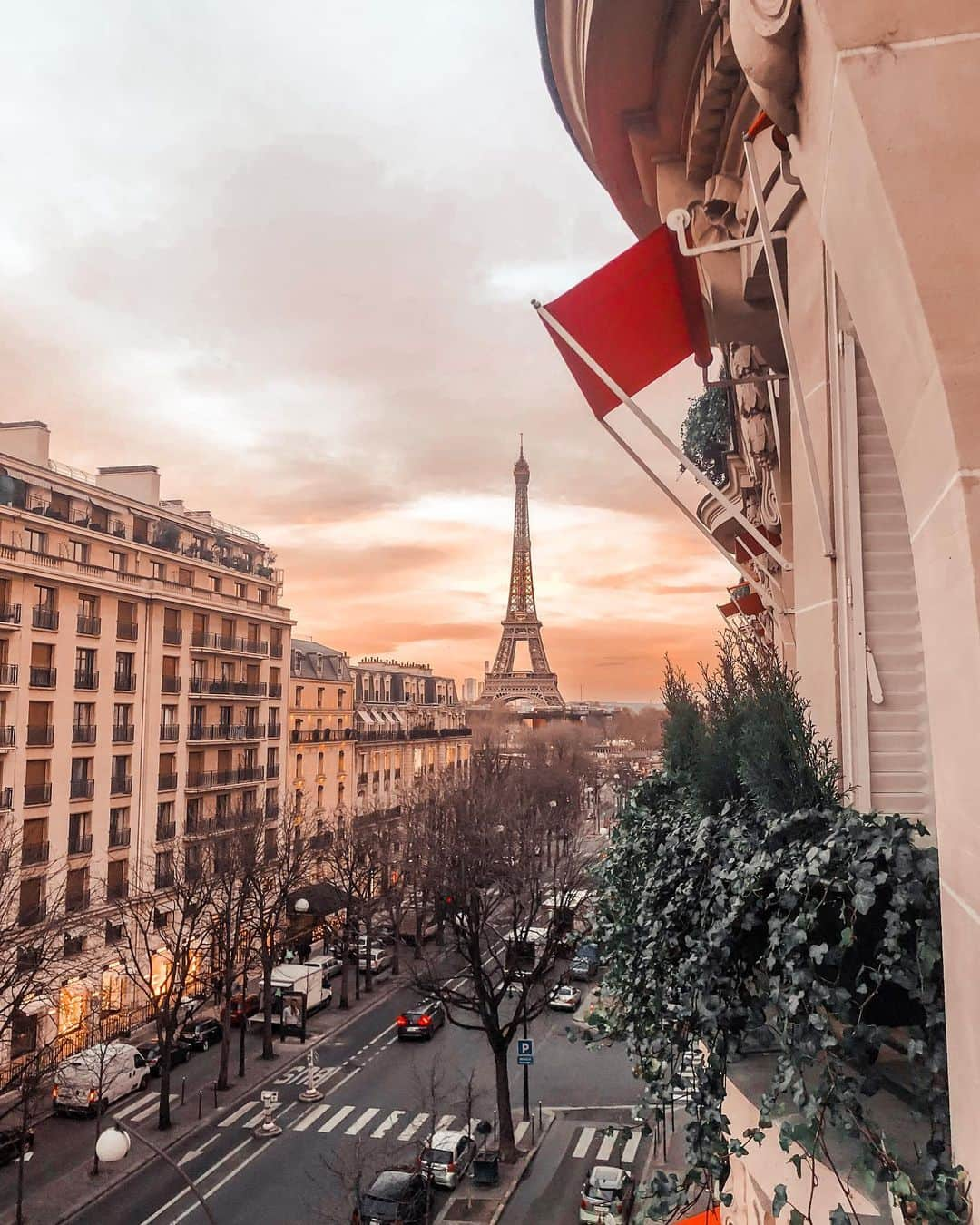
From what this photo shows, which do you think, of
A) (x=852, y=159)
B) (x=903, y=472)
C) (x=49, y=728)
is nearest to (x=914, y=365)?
(x=903, y=472)

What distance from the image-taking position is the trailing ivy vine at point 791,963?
406 cm

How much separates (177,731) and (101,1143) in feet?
99.4

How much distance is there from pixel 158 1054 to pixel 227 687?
63.0 feet

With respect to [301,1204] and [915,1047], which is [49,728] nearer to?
[301,1204]

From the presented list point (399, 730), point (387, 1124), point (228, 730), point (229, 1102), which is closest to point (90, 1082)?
point (229, 1102)

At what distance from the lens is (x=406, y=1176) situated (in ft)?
71.5

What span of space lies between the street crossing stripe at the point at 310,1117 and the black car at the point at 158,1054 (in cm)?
619

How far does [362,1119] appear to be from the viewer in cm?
2772

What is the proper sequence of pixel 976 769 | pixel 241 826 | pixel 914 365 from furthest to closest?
pixel 241 826, pixel 914 365, pixel 976 769

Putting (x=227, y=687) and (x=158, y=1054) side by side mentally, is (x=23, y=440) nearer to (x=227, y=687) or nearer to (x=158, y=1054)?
(x=227, y=687)

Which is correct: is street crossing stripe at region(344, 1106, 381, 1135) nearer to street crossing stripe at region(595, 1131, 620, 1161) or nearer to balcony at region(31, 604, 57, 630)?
street crossing stripe at region(595, 1131, 620, 1161)

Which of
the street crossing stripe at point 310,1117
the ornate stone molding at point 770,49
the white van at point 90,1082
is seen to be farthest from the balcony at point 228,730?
the ornate stone molding at point 770,49

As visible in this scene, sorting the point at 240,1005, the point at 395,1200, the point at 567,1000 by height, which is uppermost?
the point at 395,1200

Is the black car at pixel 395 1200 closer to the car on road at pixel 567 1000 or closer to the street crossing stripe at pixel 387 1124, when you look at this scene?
the street crossing stripe at pixel 387 1124
